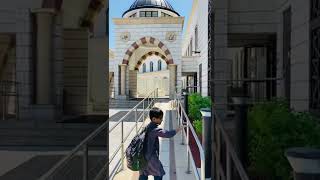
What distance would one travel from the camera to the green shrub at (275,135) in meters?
0.71

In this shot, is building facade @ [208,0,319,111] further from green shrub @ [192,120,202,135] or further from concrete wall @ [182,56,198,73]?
concrete wall @ [182,56,198,73]

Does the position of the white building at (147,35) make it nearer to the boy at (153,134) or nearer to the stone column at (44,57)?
the boy at (153,134)

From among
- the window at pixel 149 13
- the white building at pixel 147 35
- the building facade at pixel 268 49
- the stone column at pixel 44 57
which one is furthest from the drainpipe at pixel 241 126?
the window at pixel 149 13

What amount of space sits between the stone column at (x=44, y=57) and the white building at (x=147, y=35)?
12.1 feet

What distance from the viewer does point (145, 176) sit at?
3.61 ft

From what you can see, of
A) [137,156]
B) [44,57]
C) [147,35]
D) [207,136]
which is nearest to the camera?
[44,57]

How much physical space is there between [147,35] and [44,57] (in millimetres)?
7400

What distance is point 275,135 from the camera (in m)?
0.77

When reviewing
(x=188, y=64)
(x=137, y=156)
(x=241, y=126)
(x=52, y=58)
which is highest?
(x=188, y=64)

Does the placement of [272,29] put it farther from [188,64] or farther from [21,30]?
[188,64]

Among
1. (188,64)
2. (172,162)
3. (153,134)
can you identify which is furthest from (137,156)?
(188,64)

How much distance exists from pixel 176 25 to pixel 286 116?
19.1ft

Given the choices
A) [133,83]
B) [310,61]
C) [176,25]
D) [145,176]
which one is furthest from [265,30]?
[133,83]

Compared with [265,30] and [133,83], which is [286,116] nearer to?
[265,30]
